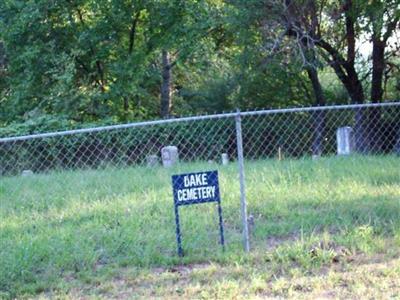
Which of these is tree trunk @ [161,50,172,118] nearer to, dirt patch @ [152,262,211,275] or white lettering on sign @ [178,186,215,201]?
white lettering on sign @ [178,186,215,201]

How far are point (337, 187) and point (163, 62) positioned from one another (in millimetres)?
14114

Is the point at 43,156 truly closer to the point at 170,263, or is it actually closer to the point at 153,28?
the point at 153,28

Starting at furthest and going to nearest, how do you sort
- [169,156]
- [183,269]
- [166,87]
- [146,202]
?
1. [166,87]
2. [169,156]
3. [146,202]
4. [183,269]

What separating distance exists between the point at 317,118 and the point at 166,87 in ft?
22.3

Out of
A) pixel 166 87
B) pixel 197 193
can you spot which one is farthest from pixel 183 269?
pixel 166 87

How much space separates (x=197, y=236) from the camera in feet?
21.6

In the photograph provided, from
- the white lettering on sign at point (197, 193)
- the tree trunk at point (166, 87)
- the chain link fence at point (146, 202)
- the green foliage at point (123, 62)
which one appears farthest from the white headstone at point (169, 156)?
the tree trunk at point (166, 87)

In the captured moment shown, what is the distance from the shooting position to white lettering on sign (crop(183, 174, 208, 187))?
18.9 feet

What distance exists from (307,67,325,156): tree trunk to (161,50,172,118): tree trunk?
526 cm

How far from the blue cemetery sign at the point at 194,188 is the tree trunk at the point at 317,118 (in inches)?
332

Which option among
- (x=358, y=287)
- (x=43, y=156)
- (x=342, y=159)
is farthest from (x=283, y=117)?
(x=358, y=287)

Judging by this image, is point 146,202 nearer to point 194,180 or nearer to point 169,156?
point 194,180

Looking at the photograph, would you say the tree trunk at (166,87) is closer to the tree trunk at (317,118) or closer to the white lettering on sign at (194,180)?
the tree trunk at (317,118)

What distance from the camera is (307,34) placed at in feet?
52.6
